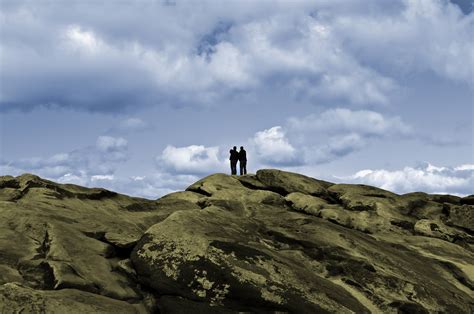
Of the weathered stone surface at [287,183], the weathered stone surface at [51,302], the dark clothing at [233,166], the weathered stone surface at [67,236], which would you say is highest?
the dark clothing at [233,166]

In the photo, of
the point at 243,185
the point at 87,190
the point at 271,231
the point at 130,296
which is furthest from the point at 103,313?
the point at 243,185

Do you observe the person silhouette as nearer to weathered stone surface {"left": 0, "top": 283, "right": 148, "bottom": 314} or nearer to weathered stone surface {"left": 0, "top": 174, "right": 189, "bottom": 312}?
weathered stone surface {"left": 0, "top": 174, "right": 189, "bottom": 312}

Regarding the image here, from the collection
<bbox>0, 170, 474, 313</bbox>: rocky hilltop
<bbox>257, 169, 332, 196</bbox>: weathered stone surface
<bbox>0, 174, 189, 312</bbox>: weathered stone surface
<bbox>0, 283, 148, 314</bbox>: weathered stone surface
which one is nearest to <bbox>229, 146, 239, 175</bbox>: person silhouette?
<bbox>257, 169, 332, 196</bbox>: weathered stone surface

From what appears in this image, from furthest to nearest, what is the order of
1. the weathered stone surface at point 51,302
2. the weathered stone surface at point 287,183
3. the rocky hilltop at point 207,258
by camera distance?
1. the weathered stone surface at point 287,183
2. the rocky hilltop at point 207,258
3. the weathered stone surface at point 51,302

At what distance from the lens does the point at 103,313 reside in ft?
56.9

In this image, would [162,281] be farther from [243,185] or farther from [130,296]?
[243,185]

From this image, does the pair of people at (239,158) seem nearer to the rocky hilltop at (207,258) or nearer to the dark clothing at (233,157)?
the dark clothing at (233,157)

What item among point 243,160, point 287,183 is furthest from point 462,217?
point 243,160

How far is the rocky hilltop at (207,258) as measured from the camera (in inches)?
758

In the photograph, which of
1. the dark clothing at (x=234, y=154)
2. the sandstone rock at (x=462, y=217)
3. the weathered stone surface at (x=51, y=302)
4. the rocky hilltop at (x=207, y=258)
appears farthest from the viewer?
the dark clothing at (x=234, y=154)

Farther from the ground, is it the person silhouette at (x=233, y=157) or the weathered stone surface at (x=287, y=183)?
the person silhouette at (x=233, y=157)

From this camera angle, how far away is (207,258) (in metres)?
20.5

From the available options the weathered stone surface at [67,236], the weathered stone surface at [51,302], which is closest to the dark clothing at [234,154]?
the weathered stone surface at [67,236]

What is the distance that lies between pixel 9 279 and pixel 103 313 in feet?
13.8
